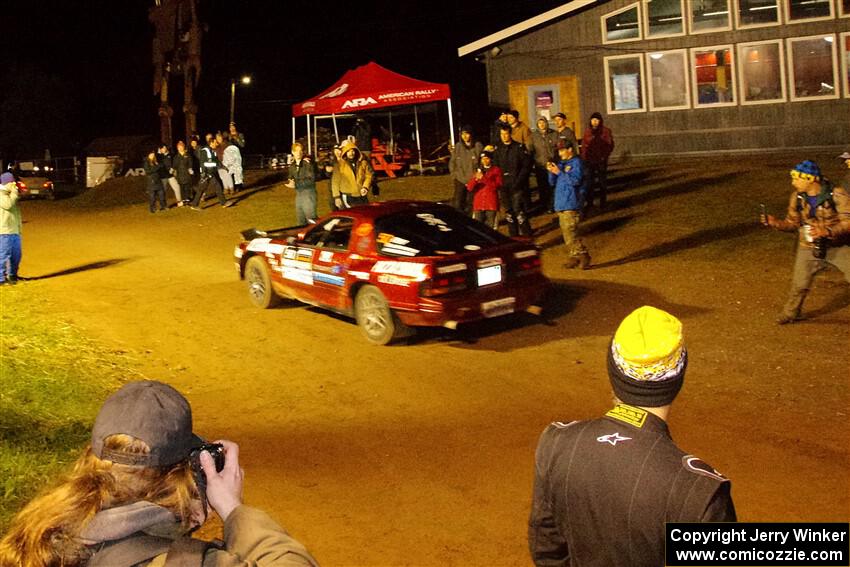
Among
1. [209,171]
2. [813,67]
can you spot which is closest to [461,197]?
[209,171]

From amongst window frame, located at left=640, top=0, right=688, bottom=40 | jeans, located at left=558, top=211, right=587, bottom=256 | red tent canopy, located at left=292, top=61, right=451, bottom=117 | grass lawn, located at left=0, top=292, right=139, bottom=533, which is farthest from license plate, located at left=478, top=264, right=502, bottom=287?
window frame, located at left=640, top=0, right=688, bottom=40

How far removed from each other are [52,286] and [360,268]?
7.31 metres

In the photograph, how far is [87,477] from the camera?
235 cm

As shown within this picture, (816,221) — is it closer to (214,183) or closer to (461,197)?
(461,197)

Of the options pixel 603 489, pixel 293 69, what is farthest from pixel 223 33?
pixel 603 489

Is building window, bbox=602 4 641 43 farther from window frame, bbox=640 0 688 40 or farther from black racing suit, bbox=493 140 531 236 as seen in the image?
black racing suit, bbox=493 140 531 236

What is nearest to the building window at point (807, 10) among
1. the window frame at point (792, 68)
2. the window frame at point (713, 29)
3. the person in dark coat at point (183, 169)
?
the window frame at point (792, 68)

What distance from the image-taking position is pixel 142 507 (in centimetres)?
228

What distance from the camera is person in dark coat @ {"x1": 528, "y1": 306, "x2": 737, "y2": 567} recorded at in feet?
9.00

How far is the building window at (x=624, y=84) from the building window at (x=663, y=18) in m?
0.83

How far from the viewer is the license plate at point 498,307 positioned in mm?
10758

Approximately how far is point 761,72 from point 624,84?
11.2 feet

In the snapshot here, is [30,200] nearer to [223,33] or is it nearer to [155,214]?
[155,214]

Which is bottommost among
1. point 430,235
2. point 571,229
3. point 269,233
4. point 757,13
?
point 571,229
